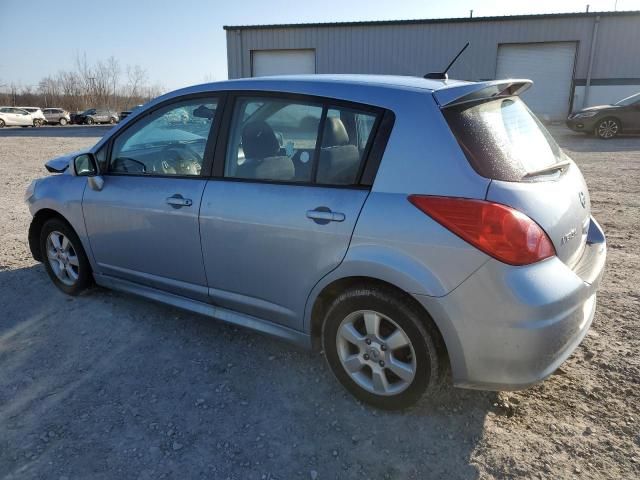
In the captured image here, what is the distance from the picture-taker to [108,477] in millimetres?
2230

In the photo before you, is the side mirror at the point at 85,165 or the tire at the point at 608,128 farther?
the tire at the point at 608,128

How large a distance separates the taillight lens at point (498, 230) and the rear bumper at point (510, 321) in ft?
0.17

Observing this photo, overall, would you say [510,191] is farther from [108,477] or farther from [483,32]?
[483,32]

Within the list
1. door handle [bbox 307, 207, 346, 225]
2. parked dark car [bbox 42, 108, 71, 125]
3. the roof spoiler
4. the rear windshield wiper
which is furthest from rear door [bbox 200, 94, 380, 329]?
parked dark car [bbox 42, 108, 71, 125]

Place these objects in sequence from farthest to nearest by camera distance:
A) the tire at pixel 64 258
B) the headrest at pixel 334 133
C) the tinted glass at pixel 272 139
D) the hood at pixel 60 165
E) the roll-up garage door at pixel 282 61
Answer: the roll-up garage door at pixel 282 61 → the hood at pixel 60 165 → the tire at pixel 64 258 → the tinted glass at pixel 272 139 → the headrest at pixel 334 133

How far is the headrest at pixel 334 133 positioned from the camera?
265 centimetres

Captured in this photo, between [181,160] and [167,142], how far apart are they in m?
0.24

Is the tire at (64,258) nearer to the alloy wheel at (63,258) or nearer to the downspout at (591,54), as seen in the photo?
the alloy wheel at (63,258)

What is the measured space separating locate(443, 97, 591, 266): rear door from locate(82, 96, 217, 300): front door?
1.64 metres

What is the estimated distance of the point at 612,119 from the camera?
16.0 metres

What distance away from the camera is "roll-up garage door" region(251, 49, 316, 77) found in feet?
86.7

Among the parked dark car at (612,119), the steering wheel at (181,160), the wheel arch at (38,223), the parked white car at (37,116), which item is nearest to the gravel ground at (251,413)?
the wheel arch at (38,223)

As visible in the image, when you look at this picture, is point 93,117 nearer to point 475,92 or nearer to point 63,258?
point 63,258

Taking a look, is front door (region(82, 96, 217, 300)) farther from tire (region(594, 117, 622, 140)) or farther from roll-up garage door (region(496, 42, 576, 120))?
roll-up garage door (region(496, 42, 576, 120))
